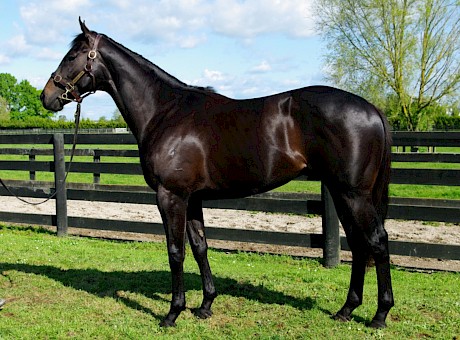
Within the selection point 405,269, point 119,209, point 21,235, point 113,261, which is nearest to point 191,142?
point 113,261

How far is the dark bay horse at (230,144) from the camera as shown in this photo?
390 centimetres

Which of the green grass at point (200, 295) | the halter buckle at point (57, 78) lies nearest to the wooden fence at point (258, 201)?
the green grass at point (200, 295)

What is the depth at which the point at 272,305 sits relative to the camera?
15.2 feet

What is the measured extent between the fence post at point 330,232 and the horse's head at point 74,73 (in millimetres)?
3005

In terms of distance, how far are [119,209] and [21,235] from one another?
2.26 m

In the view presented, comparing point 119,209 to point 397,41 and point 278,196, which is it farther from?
point 397,41

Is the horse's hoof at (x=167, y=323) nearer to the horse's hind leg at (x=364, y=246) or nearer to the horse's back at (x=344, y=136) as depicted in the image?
the horse's hind leg at (x=364, y=246)

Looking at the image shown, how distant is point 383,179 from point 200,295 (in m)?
2.15

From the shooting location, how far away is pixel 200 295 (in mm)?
4965

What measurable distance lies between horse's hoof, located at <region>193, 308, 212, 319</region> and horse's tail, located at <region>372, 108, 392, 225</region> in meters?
1.73

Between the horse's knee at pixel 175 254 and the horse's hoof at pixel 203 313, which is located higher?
the horse's knee at pixel 175 254

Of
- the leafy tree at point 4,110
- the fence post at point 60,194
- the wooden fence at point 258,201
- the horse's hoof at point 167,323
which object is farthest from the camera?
the leafy tree at point 4,110

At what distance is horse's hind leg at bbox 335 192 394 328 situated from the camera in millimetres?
3895

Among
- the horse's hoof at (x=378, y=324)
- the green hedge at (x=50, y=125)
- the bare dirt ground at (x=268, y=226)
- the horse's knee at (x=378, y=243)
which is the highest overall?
the green hedge at (x=50, y=125)
